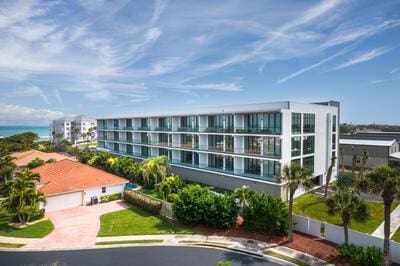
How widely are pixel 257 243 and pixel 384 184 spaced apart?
10.6m

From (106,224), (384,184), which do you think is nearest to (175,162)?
(106,224)

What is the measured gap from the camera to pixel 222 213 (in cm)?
2472

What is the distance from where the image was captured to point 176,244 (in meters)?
22.6

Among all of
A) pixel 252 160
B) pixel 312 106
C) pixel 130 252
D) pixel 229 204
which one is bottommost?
pixel 130 252

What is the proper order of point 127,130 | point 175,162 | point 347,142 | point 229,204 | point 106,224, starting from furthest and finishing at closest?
1. point 127,130
2. point 347,142
3. point 175,162
4. point 106,224
5. point 229,204

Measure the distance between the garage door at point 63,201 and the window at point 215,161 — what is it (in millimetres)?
19561

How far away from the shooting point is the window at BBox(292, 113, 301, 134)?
3472 cm

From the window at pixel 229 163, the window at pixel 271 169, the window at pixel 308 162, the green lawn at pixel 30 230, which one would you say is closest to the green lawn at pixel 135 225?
the green lawn at pixel 30 230

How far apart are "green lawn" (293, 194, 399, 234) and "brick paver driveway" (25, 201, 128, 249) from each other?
21.3m

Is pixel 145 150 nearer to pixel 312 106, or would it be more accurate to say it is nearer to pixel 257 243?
pixel 312 106

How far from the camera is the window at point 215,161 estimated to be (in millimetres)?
41906

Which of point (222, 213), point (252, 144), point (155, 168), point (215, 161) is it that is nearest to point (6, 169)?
point (155, 168)

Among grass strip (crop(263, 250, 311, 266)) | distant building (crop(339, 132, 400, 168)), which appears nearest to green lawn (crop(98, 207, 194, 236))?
grass strip (crop(263, 250, 311, 266))

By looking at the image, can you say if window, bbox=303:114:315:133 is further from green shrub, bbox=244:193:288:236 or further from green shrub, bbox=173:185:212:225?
green shrub, bbox=173:185:212:225
